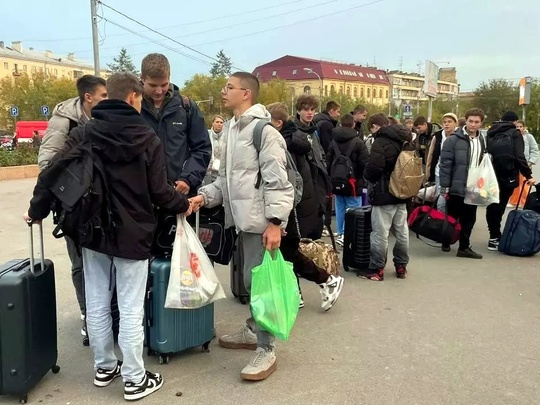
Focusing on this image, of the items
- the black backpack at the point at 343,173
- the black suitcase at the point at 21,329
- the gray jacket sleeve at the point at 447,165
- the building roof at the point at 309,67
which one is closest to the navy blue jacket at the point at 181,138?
the black suitcase at the point at 21,329

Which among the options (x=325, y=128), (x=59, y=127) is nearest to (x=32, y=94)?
(x=325, y=128)

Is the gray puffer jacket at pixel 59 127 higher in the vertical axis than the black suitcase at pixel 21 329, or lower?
higher

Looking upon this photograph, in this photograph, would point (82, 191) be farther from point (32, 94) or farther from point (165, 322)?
point (32, 94)

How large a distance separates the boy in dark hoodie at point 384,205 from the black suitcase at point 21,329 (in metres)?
3.50

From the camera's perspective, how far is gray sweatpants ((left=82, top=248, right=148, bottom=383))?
3.14 meters

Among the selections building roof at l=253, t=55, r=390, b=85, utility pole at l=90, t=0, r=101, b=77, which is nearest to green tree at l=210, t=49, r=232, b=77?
building roof at l=253, t=55, r=390, b=85

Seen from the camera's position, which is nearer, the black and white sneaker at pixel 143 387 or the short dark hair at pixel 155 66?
the black and white sneaker at pixel 143 387

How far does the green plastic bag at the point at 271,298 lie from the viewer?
10.9ft

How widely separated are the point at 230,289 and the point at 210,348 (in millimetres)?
1450

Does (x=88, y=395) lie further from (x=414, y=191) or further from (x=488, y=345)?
(x=414, y=191)

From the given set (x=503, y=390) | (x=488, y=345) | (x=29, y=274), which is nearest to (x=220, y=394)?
(x=29, y=274)

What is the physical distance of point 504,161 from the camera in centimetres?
692

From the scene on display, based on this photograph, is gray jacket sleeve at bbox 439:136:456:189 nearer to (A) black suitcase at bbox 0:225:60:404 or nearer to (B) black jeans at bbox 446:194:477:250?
(B) black jeans at bbox 446:194:477:250

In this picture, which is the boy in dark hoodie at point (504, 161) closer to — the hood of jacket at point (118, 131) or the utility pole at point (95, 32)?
the hood of jacket at point (118, 131)
